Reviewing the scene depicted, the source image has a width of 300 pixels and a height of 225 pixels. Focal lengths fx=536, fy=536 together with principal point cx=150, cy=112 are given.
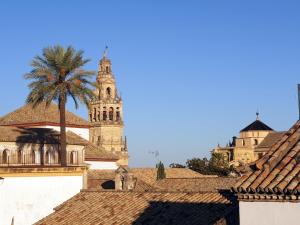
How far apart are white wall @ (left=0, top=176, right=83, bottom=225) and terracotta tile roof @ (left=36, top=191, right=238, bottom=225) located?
244cm

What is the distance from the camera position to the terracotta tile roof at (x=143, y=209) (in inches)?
738

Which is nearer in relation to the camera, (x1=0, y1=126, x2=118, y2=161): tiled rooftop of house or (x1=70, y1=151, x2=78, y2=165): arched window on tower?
(x1=0, y1=126, x2=118, y2=161): tiled rooftop of house

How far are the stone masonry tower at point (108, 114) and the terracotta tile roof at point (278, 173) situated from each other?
75.3 m

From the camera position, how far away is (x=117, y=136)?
287ft

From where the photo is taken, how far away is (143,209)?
67.0 ft

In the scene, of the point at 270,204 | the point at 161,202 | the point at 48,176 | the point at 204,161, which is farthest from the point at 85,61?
the point at 204,161

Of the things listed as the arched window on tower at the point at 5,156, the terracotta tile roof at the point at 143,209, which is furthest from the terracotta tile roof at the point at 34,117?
the terracotta tile roof at the point at 143,209

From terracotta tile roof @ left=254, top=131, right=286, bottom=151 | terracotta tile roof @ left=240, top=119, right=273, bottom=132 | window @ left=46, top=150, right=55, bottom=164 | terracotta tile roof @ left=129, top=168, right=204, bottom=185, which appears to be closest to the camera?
window @ left=46, top=150, right=55, bottom=164

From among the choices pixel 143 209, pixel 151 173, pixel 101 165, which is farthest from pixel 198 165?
pixel 143 209

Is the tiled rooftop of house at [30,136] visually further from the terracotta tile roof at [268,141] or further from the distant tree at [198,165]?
the terracotta tile roof at [268,141]

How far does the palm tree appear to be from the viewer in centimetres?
2983

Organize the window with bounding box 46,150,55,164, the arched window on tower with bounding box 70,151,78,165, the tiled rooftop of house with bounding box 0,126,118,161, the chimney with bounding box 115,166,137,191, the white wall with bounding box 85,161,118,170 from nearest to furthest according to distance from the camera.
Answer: the chimney with bounding box 115,166,137,191 → the tiled rooftop of house with bounding box 0,126,118,161 → the window with bounding box 46,150,55,164 → the arched window on tower with bounding box 70,151,78,165 → the white wall with bounding box 85,161,118,170

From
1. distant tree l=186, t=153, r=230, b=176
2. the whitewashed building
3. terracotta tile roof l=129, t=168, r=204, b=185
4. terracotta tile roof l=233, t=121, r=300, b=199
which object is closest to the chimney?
terracotta tile roof l=129, t=168, r=204, b=185

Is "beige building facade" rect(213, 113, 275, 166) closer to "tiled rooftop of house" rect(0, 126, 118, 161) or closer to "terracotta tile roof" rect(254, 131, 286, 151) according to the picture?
"terracotta tile roof" rect(254, 131, 286, 151)
